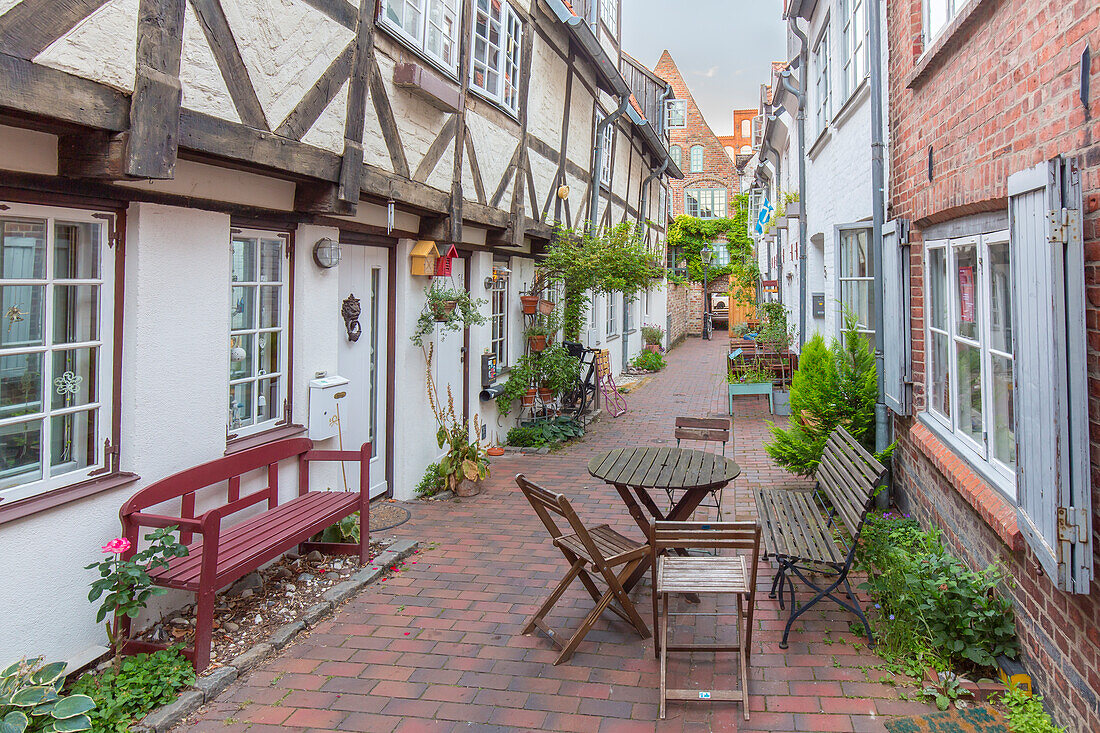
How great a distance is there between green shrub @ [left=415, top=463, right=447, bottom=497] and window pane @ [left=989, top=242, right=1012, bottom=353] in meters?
4.71

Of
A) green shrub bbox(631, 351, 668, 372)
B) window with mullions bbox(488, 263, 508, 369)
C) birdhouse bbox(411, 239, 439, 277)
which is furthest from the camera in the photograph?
green shrub bbox(631, 351, 668, 372)

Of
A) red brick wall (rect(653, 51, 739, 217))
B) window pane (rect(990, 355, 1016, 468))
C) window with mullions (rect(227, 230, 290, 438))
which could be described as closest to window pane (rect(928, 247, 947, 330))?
window pane (rect(990, 355, 1016, 468))

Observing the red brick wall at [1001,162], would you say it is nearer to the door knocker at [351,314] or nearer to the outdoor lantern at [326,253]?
the outdoor lantern at [326,253]

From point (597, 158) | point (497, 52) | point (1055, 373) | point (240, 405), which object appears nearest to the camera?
point (1055, 373)

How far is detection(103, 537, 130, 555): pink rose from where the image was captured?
10.8ft

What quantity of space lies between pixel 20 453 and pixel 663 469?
11.4ft

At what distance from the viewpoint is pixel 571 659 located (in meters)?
3.74

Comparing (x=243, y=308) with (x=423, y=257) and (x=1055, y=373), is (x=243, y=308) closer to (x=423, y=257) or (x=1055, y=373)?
(x=423, y=257)

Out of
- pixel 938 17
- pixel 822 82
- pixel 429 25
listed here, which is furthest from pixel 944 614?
pixel 822 82

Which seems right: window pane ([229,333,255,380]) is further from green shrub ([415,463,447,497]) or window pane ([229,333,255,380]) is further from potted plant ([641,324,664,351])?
potted plant ([641,324,664,351])

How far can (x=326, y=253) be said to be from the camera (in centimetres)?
520

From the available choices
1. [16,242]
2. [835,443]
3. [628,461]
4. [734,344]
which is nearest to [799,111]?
[734,344]

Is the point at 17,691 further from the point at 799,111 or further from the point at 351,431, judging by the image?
the point at 799,111

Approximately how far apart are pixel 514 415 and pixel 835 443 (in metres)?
4.87
